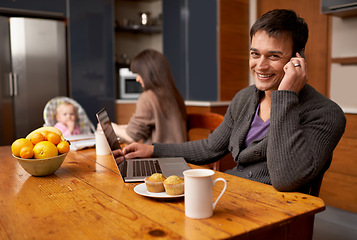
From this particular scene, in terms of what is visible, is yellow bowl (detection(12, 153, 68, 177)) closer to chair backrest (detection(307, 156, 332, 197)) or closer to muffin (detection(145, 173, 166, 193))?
muffin (detection(145, 173, 166, 193))

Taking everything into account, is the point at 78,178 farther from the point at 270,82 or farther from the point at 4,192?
the point at 270,82

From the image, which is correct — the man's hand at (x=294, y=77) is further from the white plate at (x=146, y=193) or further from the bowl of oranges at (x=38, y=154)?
the bowl of oranges at (x=38, y=154)

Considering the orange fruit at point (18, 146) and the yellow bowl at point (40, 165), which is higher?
the orange fruit at point (18, 146)

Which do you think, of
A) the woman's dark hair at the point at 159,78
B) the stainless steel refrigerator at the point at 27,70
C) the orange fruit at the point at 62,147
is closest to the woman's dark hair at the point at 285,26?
the orange fruit at the point at 62,147

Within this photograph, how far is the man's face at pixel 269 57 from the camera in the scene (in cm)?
126

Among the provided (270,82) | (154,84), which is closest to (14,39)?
(154,84)

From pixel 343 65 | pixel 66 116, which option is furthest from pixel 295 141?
pixel 343 65

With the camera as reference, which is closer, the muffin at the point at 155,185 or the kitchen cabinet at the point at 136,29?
the muffin at the point at 155,185

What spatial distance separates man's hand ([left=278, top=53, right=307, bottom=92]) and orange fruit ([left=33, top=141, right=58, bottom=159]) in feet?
2.73

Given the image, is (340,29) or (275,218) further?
(340,29)

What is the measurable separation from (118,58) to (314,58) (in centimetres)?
275

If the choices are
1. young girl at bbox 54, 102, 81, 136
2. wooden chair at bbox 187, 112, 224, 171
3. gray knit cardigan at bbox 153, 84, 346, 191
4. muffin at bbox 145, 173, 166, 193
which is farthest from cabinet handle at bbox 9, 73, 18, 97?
muffin at bbox 145, 173, 166, 193

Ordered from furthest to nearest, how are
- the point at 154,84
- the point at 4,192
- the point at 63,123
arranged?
1. the point at 63,123
2. the point at 154,84
3. the point at 4,192

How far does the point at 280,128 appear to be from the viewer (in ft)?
3.61
